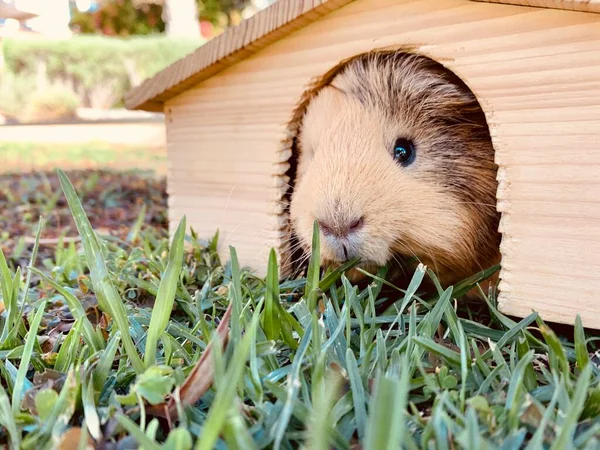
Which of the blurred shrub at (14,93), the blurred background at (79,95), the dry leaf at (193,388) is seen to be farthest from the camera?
the blurred shrub at (14,93)

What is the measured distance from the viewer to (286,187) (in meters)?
2.33

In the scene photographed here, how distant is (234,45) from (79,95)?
12900 millimetres

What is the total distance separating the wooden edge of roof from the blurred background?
3473 millimetres

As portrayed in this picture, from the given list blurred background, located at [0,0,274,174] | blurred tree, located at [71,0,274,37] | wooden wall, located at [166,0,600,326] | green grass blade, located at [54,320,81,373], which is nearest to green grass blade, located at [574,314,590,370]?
wooden wall, located at [166,0,600,326]

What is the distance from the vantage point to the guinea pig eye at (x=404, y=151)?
2064 mm

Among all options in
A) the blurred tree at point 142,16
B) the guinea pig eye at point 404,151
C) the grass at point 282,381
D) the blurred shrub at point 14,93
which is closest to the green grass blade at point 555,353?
the grass at point 282,381

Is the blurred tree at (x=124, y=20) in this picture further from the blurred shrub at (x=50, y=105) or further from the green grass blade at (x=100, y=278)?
the green grass blade at (x=100, y=278)

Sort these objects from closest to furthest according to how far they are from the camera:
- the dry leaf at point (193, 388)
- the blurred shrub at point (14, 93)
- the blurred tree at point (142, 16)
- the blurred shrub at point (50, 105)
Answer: the dry leaf at point (193, 388), the blurred shrub at point (50, 105), the blurred shrub at point (14, 93), the blurred tree at point (142, 16)

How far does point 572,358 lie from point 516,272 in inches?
12.3

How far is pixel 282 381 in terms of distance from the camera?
136cm

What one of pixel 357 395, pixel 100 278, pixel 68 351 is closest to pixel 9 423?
pixel 68 351

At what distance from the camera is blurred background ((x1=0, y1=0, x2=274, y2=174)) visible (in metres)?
6.86

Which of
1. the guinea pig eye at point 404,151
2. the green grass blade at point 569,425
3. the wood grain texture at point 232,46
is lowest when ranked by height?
the green grass blade at point 569,425

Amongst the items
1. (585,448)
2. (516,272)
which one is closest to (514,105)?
(516,272)
